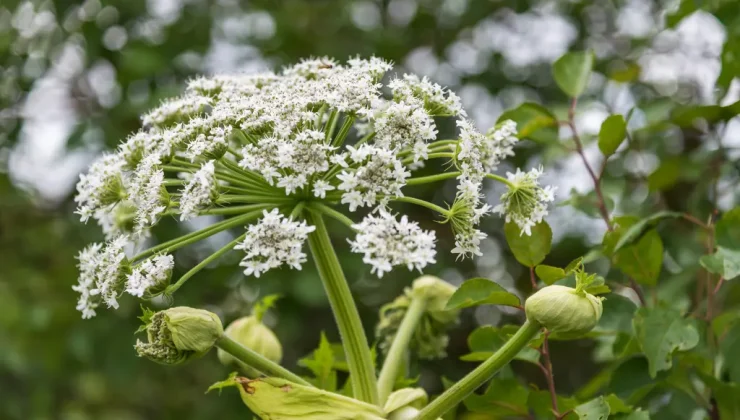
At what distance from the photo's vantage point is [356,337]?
1.02 metres

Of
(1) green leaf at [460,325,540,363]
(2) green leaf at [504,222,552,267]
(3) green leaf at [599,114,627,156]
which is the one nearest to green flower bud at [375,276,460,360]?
(1) green leaf at [460,325,540,363]

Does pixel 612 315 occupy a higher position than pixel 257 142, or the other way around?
pixel 257 142

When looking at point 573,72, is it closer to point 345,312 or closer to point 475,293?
point 475,293

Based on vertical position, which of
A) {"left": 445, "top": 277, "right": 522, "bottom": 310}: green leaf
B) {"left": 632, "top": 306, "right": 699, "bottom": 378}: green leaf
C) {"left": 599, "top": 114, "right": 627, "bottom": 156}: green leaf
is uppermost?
{"left": 599, "top": 114, "right": 627, "bottom": 156}: green leaf

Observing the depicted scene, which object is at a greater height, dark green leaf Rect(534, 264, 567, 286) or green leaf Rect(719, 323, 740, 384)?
dark green leaf Rect(534, 264, 567, 286)

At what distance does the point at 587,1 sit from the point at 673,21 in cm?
129

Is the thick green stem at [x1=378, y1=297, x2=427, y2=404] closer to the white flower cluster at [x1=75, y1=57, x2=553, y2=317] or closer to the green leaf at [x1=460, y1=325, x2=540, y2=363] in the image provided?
the green leaf at [x1=460, y1=325, x2=540, y2=363]

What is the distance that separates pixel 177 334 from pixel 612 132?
2.48ft

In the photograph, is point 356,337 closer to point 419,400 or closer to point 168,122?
point 419,400

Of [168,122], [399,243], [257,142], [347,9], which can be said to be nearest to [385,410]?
[399,243]

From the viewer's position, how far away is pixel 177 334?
915 millimetres

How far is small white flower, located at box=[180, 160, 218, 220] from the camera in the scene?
36.0 inches

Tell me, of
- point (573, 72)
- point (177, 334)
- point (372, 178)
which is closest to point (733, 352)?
point (573, 72)

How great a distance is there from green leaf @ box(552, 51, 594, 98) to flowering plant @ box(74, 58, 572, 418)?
40 cm
